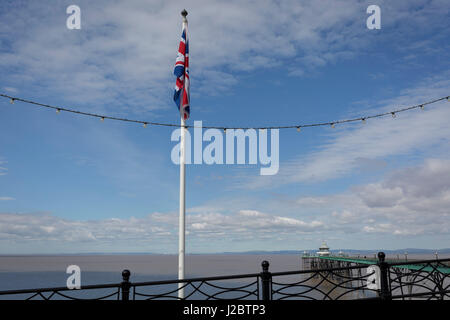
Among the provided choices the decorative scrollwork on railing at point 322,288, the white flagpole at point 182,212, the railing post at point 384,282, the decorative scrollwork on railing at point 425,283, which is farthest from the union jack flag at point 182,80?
the decorative scrollwork on railing at point 425,283

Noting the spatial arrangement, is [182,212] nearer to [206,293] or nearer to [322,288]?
[206,293]

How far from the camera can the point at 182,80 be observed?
11.3 m

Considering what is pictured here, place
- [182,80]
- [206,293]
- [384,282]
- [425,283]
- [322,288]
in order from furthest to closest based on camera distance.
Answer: [322,288] → [206,293] → [425,283] → [182,80] → [384,282]

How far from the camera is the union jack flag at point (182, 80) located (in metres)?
11.1

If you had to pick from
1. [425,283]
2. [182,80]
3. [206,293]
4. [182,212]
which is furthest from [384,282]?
[206,293]

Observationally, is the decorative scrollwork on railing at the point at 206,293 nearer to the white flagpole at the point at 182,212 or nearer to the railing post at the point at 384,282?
the white flagpole at the point at 182,212

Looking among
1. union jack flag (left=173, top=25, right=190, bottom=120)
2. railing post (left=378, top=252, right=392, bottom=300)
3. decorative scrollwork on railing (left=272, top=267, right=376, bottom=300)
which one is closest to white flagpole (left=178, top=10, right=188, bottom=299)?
union jack flag (left=173, top=25, right=190, bottom=120)

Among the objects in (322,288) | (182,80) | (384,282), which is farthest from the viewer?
(322,288)

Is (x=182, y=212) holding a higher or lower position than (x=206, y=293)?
higher

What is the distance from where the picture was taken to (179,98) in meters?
11.1

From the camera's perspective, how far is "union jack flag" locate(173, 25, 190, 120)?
11.1 m
